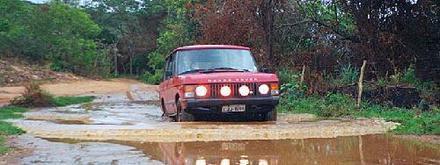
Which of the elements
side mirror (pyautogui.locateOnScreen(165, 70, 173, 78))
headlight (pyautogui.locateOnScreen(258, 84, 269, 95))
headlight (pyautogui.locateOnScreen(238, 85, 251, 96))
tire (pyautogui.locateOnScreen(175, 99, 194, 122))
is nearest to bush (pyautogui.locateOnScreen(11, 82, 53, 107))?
side mirror (pyautogui.locateOnScreen(165, 70, 173, 78))

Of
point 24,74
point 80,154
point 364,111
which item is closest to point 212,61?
point 364,111

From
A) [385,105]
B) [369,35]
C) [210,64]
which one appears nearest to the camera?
[210,64]

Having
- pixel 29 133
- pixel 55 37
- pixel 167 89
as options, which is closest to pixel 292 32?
pixel 167 89

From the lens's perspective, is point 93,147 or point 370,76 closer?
point 93,147

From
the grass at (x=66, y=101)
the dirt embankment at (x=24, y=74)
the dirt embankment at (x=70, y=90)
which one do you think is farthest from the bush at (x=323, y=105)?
the dirt embankment at (x=24, y=74)

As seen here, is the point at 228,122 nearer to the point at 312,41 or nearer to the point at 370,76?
the point at 370,76

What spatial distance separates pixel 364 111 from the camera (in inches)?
551

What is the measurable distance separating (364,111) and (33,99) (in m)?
11.1

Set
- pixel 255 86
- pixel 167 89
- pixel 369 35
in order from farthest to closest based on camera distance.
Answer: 1. pixel 369 35
2. pixel 167 89
3. pixel 255 86

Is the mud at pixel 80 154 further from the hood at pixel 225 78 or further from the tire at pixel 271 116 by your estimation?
the tire at pixel 271 116

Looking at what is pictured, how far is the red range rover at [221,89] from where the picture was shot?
11359 millimetres

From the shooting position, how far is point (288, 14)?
21078 mm

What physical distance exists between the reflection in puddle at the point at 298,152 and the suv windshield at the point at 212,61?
11.9 feet

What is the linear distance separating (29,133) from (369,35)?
913cm
